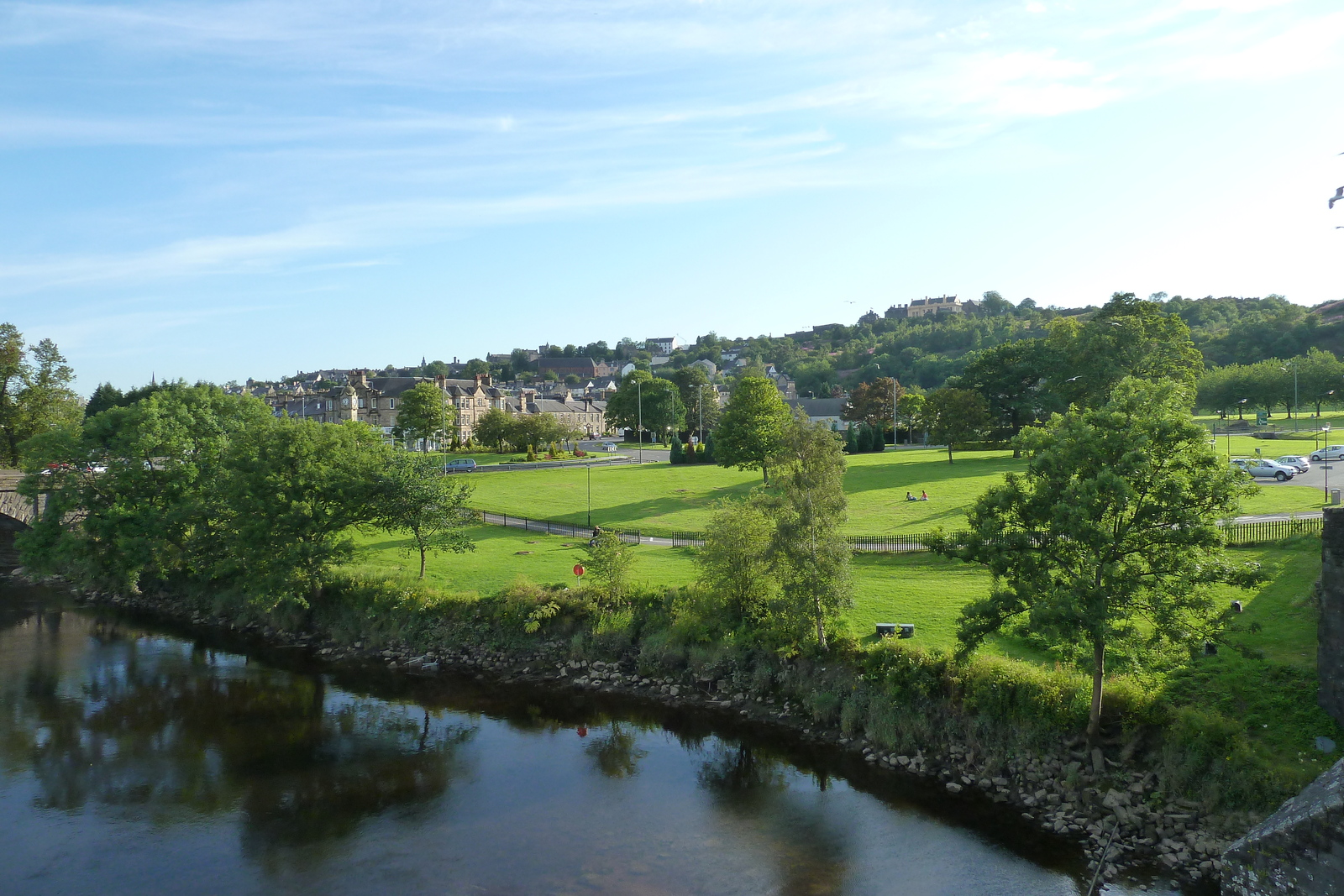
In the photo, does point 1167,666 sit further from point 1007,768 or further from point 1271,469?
point 1271,469

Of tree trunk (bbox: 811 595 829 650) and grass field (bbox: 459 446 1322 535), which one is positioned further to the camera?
grass field (bbox: 459 446 1322 535)

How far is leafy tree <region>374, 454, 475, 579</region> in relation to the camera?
34.0 m

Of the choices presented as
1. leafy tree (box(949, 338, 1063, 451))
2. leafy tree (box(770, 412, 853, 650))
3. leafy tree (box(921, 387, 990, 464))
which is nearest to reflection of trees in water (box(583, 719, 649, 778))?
leafy tree (box(770, 412, 853, 650))

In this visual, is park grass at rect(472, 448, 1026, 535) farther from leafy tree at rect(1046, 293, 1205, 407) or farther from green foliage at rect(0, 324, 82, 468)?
green foliage at rect(0, 324, 82, 468)

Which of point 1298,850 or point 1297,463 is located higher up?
point 1297,463

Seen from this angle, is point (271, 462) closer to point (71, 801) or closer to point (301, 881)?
point (71, 801)

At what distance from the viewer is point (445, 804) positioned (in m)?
20.0

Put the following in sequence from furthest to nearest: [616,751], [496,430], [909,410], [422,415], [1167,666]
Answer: [909,410] < [496,430] < [422,415] < [616,751] < [1167,666]

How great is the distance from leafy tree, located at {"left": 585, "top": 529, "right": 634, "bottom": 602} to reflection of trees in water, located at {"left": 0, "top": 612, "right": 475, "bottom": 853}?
7.00 m

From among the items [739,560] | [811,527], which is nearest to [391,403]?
[739,560]

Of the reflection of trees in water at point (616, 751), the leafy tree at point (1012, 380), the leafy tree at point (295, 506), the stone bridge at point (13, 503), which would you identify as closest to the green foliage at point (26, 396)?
the stone bridge at point (13, 503)

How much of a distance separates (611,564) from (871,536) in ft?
38.9

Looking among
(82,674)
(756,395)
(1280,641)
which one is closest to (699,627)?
(1280,641)

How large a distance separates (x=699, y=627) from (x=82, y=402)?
5389cm
